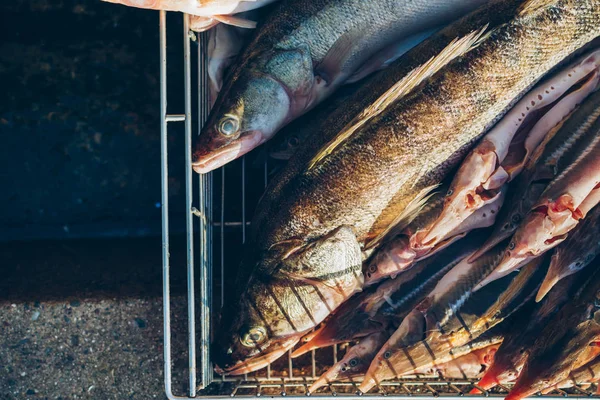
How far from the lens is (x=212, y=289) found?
2.71 meters

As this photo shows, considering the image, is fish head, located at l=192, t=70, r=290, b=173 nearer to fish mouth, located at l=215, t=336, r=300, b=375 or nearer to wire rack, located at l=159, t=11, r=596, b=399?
wire rack, located at l=159, t=11, r=596, b=399

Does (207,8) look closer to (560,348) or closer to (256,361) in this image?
(256,361)

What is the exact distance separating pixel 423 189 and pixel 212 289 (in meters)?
1.10

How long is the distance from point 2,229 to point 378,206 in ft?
6.62

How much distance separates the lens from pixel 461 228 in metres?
2.21

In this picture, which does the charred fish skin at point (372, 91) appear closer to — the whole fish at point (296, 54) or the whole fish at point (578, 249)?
the whole fish at point (296, 54)

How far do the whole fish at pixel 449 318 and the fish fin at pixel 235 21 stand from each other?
1.28 m

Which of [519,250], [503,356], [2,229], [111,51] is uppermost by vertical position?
[111,51]

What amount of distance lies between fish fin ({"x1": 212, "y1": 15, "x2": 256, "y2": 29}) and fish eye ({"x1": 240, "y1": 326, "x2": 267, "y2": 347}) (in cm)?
122

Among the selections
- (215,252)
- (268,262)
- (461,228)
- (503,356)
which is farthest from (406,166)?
Answer: (215,252)

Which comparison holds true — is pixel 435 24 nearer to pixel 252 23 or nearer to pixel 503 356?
pixel 252 23

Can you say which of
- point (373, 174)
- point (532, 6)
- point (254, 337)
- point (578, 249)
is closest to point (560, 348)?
point (578, 249)

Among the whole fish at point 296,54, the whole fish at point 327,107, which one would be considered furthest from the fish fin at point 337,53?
the whole fish at point 327,107

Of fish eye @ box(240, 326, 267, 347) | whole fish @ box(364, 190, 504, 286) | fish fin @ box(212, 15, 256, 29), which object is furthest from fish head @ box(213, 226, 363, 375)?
fish fin @ box(212, 15, 256, 29)
